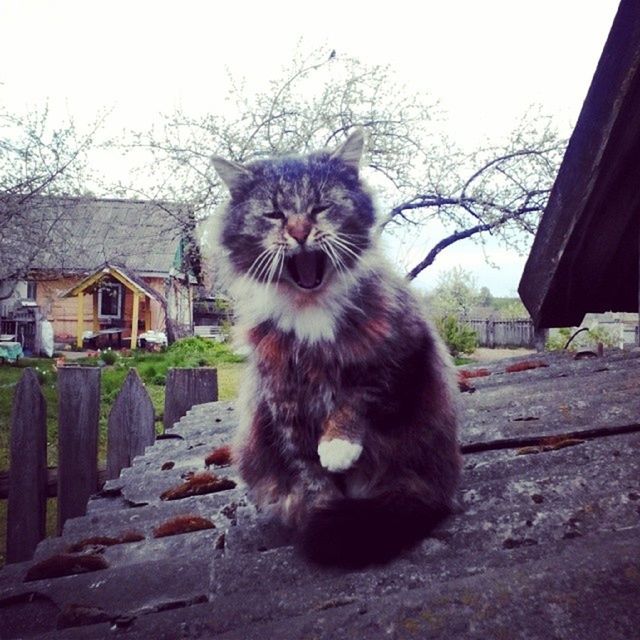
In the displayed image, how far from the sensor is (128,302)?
8078mm

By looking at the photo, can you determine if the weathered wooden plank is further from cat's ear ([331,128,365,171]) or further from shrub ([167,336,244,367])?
shrub ([167,336,244,367])

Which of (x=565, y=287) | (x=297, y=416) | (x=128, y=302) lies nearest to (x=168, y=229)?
(x=128, y=302)

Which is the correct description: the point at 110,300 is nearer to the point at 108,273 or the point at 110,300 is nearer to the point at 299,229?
the point at 108,273

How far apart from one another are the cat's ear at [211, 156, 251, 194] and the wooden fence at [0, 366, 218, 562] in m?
1.68

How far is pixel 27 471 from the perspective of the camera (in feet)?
10.3

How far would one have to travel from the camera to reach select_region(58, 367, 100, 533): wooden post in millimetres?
3104

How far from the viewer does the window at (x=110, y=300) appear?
302 inches

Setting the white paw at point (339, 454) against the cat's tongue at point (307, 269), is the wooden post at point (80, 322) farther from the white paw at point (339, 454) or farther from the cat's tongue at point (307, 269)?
the white paw at point (339, 454)

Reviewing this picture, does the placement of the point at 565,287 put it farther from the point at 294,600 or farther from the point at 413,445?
the point at 294,600

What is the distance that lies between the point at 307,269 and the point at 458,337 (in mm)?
6748

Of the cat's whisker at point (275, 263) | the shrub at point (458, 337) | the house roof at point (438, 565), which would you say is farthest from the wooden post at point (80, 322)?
the cat's whisker at point (275, 263)

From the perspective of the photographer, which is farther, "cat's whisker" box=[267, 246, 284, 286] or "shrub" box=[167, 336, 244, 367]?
"shrub" box=[167, 336, 244, 367]

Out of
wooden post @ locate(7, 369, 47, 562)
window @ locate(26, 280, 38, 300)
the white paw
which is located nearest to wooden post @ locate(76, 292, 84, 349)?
window @ locate(26, 280, 38, 300)

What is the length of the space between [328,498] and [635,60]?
1308mm
